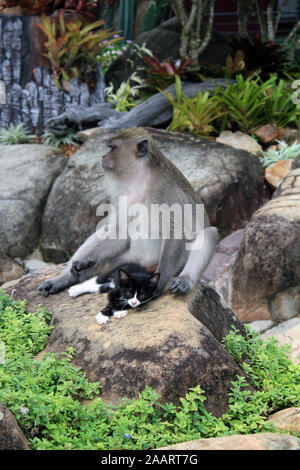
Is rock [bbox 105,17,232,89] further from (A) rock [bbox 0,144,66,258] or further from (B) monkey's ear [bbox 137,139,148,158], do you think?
(B) monkey's ear [bbox 137,139,148,158]

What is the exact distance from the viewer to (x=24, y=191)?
24.3ft

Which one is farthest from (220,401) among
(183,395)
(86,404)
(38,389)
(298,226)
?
(298,226)

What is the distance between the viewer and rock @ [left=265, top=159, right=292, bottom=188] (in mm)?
7625

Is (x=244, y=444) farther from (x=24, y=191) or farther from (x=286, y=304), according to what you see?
(x=24, y=191)

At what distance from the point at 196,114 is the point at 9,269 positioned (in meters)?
3.66

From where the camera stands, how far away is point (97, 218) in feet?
23.1

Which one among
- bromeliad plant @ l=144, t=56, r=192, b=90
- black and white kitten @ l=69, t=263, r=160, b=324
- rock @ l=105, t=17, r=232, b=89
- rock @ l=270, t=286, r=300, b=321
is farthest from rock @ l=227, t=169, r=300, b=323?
rock @ l=105, t=17, r=232, b=89

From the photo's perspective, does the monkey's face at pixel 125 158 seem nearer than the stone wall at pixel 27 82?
Yes

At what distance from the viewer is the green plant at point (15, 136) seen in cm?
869

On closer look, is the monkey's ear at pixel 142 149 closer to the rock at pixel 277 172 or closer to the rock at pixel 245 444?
the rock at pixel 245 444

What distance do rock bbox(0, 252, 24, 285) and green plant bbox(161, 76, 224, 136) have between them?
321 cm

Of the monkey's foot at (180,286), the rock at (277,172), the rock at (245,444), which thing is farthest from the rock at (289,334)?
the rock at (277,172)

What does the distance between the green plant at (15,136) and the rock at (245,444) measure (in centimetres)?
716

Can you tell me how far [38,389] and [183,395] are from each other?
0.81m
